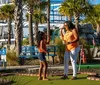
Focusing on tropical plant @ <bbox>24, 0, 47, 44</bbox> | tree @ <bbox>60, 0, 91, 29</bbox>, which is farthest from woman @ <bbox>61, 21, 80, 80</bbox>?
tropical plant @ <bbox>24, 0, 47, 44</bbox>

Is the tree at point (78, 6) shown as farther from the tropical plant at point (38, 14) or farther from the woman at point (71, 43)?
the woman at point (71, 43)

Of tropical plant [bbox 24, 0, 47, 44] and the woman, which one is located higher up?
tropical plant [bbox 24, 0, 47, 44]

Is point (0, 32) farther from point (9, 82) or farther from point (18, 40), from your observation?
point (9, 82)

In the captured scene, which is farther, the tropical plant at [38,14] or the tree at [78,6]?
the tropical plant at [38,14]

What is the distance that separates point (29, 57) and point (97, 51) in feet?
30.0

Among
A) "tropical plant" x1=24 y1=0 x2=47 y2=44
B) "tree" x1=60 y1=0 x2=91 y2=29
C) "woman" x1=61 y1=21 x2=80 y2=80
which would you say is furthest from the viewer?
"tropical plant" x1=24 y1=0 x2=47 y2=44

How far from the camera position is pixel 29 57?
75.4 ft

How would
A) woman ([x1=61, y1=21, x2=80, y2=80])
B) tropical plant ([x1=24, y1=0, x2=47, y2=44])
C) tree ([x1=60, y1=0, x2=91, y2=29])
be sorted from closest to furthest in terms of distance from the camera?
woman ([x1=61, y1=21, x2=80, y2=80]) → tree ([x1=60, y1=0, x2=91, y2=29]) → tropical plant ([x1=24, y1=0, x2=47, y2=44])

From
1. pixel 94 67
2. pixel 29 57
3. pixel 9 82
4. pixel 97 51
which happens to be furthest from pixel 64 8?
pixel 9 82

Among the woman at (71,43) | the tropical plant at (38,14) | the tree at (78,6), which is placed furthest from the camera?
the tropical plant at (38,14)

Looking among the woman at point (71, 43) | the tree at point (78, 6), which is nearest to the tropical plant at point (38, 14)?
the tree at point (78, 6)

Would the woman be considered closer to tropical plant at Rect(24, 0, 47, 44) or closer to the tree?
the tree

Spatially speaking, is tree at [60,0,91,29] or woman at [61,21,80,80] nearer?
woman at [61,21,80,80]

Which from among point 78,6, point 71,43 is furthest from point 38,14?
point 71,43
